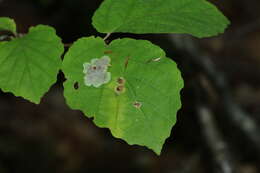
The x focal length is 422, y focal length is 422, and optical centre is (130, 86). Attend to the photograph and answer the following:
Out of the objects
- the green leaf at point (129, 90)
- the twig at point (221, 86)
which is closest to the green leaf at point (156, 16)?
the green leaf at point (129, 90)

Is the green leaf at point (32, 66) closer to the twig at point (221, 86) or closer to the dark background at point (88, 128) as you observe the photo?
the twig at point (221, 86)

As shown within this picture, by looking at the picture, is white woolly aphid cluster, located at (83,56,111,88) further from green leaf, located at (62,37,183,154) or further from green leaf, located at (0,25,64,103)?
green leaf, located at (0,25,64,103)

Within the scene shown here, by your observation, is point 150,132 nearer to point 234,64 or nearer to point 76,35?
point 76,35

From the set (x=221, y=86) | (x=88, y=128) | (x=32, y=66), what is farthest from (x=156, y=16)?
(x=88, y=128)

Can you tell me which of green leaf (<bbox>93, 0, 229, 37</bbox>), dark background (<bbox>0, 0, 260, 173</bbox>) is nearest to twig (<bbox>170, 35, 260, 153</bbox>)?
dark background (<bbox>0, 0, 260, 173</bbox>)

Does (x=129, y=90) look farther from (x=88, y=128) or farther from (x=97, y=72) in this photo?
(x=88, y=128)
